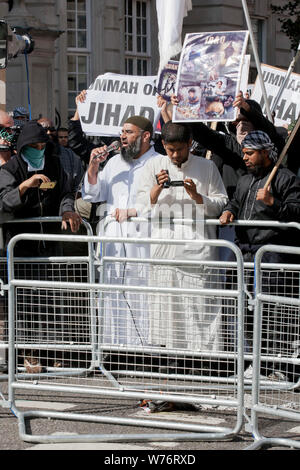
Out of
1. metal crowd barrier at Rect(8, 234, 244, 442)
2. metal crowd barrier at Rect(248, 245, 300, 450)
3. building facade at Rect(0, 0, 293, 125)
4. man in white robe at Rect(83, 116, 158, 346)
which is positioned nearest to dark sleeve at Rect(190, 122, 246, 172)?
man in white robe at Rect(83, 116, 158, 346)

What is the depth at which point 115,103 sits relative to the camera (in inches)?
445

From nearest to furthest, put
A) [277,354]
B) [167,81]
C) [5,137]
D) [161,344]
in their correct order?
[277,354] < [161,344] < [167,81] < [5,137]

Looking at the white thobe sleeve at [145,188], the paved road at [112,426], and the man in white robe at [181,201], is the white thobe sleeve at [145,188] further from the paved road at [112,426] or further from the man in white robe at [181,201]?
the paved road at [112,426]

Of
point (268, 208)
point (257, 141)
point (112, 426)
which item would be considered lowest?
point (112, 426)

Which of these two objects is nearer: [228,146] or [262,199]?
[262,199]

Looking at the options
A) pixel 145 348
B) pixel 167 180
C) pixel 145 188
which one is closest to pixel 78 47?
pixel 145 188

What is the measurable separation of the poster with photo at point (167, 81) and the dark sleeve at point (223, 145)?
841 millimetres

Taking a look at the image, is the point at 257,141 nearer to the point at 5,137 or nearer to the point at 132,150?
the point at 132,150

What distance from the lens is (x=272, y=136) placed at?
956cm

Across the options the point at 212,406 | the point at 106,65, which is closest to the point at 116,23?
the point at 106,65

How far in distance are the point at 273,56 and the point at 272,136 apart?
859 inches

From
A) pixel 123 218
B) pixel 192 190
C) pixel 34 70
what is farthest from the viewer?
pixel 34 70

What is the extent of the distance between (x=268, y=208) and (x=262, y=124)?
1.11 metres
